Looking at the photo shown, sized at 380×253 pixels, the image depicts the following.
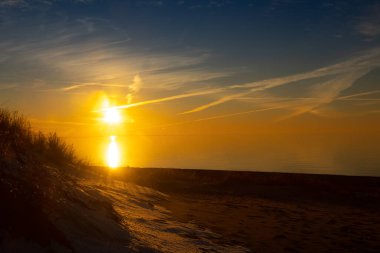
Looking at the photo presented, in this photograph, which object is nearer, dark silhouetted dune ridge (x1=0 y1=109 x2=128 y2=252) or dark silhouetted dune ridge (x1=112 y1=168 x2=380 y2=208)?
dark silhouetted dune ridge (x1=0 y1=109 x2=128 y2=252)

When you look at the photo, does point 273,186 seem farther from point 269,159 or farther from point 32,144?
point 269,159

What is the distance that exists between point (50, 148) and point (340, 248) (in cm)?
848

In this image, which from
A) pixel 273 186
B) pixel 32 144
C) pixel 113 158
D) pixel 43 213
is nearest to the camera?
pixel 43 213

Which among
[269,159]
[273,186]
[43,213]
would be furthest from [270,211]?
[269,159]

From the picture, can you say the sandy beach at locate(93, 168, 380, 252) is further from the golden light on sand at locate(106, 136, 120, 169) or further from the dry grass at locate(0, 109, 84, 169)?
the golden light on sand at locate(106, 136, 120, 169)

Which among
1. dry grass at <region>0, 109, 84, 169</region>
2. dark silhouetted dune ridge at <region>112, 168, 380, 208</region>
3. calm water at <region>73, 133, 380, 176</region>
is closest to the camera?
dry grass at <region>0, 109, 84, 169</region>

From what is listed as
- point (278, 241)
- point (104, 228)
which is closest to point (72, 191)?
point (104, 228)

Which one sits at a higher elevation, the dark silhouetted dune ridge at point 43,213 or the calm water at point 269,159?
the calm water at point 269,159

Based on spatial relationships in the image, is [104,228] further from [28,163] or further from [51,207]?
[28,163]

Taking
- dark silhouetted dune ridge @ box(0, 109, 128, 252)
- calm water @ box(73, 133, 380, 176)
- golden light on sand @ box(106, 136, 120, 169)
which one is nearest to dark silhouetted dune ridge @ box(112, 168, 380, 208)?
golden light on sand @ box(106, 136, 120, 169)

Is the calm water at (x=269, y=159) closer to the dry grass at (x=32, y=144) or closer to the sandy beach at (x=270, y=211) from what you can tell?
the sandy beach at (x=270, y=211)

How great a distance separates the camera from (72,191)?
7102 millimetres

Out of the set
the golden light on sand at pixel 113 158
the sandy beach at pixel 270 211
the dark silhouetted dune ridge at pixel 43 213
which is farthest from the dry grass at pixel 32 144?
the golden light on sand at pixel 113 158

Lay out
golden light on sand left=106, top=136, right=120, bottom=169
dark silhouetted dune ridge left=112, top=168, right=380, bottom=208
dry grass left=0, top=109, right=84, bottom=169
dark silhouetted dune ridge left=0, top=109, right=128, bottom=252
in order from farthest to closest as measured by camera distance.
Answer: golden light on sand left=106, top=136, right=120, bottom=169, dark silhouetted dune ridge left=112, top=168, right=380, bottom=208, dry grass left=0, top=109, right=84, bottom=169, dark silhouetted dune ridge left=0, top=109, right=128, bottom=252
